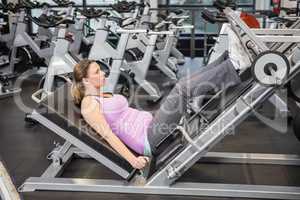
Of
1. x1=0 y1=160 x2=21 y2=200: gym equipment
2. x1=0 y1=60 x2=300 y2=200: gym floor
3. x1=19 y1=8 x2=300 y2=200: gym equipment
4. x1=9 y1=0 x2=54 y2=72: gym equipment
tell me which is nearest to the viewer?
x1=0 y1=160 x2=21 y2=200: gym equipment

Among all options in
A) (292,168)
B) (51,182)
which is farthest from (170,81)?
(51,182)

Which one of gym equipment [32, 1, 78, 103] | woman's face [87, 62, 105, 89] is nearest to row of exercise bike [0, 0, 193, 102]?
gym equipment [32, 1, 78, 103]

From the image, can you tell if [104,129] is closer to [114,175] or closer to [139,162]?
[139,162]

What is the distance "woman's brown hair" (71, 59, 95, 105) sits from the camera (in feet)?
8.73

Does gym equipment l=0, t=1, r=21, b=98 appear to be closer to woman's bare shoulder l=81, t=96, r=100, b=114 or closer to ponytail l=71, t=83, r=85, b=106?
ponytail l=71, t=83, r=85, b=106

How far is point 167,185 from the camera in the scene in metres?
2.69

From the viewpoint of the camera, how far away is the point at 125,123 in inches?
109

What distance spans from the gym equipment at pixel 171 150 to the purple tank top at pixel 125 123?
0.42 ft

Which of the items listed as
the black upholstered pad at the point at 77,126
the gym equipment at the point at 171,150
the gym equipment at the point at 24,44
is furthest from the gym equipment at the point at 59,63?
the black upholstered pad at the point at 77,126

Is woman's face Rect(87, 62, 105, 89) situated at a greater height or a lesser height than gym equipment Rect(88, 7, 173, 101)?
greater

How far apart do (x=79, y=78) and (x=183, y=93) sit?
707 mm

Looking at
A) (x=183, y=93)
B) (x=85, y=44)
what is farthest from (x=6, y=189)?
(x=85, y=44)

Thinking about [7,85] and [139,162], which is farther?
[7,85]

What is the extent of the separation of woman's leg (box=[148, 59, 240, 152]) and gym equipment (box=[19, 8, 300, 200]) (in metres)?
0.11
